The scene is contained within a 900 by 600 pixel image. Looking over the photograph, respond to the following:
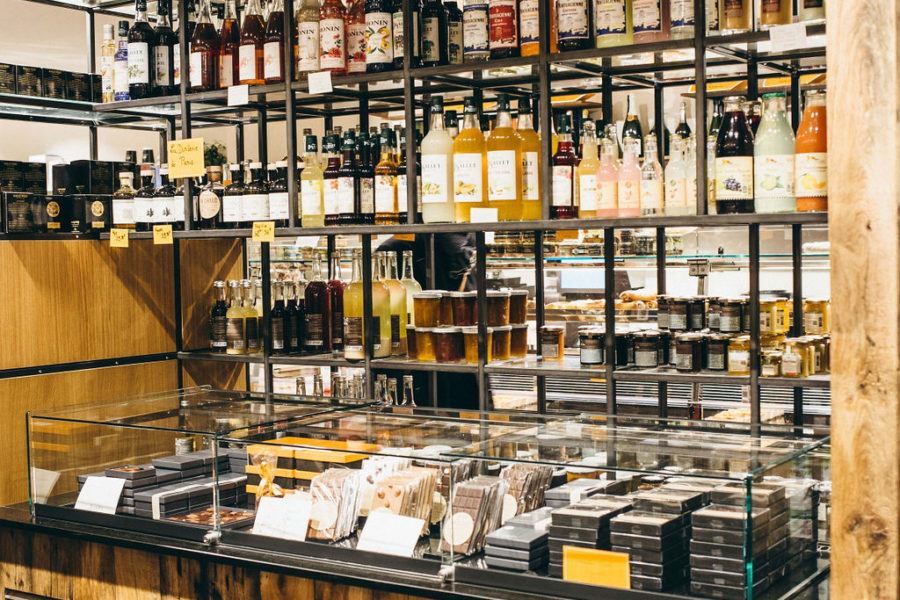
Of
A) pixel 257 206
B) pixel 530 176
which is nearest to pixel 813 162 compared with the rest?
pixel 530 176

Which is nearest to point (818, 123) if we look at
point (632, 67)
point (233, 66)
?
point (632, 67)

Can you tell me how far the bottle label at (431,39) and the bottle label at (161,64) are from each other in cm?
123

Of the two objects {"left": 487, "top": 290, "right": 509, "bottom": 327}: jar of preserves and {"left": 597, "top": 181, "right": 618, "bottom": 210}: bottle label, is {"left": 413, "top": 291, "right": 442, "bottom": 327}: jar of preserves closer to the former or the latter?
{"left": 487, "top": 290, "right": 509, "bottom": 327}: jar of preserves

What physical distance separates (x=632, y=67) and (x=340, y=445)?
1.72 m

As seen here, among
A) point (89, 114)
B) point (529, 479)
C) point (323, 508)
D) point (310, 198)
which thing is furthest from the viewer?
point (89, 114)

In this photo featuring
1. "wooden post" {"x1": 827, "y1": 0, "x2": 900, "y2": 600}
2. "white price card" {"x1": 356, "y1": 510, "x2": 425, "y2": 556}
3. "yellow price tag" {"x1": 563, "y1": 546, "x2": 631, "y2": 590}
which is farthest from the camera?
"white price card" {"x1": 356, "y1": 510, "x2": 425, "y2": 556}


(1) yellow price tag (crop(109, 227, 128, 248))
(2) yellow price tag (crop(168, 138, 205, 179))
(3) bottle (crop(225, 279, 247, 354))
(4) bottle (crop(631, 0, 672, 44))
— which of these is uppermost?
(4) bottle (crop(631, 0, 672, 44))

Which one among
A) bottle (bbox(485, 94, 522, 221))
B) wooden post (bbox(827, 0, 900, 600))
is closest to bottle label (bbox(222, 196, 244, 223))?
bottle (bbox(485, 94, 522, 221))

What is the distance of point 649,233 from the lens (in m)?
4.38

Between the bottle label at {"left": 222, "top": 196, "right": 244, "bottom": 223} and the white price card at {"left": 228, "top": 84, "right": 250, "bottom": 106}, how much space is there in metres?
0.35

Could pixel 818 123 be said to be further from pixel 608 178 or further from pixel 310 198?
pixel 310 198

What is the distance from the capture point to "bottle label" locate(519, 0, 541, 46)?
303cm

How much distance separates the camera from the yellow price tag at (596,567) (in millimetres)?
1899

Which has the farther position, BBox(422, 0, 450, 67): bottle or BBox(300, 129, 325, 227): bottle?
BBox(300, 129, 325, 227): bottle
